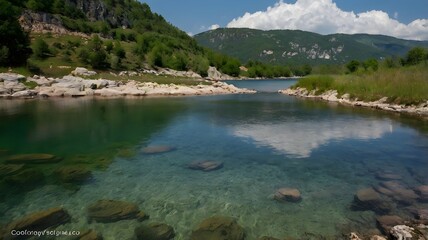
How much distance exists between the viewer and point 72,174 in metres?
15.5

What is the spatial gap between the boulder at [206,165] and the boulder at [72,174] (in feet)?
17.0

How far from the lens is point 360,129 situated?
27.4 metres

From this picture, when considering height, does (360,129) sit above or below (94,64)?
below

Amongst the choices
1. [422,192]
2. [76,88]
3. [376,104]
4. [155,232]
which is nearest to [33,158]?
[155,232]

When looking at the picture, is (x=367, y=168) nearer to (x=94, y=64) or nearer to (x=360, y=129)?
(x=360, y=129)

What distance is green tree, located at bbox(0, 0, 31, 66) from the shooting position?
68438 millimetres

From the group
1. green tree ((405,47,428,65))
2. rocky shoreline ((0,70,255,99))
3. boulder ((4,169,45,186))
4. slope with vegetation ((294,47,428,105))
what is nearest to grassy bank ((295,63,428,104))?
slope with vegetation ((294,47,428,105))

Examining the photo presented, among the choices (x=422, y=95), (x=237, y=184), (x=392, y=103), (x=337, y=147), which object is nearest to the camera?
(x=237, y=184)

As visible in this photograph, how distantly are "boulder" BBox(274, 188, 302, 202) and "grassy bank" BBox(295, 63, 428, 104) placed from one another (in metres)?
29.8

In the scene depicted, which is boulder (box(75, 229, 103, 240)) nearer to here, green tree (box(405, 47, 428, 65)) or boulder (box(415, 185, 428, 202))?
boulder (box(415, 185, 428, 202))

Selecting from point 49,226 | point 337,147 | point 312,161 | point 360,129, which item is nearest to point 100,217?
point 49,226

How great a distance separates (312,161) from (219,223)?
30.3 ft

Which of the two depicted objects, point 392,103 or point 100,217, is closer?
point 100,217

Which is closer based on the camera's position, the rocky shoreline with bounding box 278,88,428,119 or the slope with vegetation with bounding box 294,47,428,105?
the rocky shoreline with bounding box 278,88,428,119
